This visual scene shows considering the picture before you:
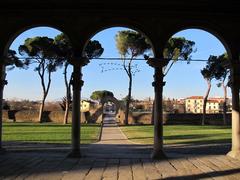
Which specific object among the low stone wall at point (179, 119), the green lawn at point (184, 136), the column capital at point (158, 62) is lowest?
the green lawn at point (184, 136)

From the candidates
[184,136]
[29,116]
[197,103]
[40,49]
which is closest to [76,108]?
[184,136]

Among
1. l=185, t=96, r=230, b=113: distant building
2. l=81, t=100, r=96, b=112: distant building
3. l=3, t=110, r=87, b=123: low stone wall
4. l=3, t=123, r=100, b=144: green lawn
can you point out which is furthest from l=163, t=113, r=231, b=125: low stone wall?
l=185, t=96, r=230, b=113: distant building

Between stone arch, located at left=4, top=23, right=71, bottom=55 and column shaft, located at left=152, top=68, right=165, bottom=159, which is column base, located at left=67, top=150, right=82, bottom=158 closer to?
column shaft, located at left=152, top=68, right=165, bottom=159

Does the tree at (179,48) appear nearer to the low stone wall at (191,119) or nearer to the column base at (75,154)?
the low stone wall at (191,119)

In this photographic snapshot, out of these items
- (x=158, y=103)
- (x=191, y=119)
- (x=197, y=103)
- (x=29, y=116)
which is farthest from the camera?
(x=197, y=103)

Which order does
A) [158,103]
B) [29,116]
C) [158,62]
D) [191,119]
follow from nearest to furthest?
1. [158,62]
2. [158,103]
3. [191,119]
4. [29,116]

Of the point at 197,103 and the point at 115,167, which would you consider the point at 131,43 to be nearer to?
the point at 115,167

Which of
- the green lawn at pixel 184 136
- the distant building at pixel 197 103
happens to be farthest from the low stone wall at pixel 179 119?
the distant building at pixel 197 103

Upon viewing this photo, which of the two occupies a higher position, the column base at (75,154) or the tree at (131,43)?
the tree at (131,43)

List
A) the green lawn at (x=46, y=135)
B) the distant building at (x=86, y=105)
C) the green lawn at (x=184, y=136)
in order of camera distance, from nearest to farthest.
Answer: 1. the green lawn at (x=184, y=136)
2. the green lawn at (x=46, y=135)
3. the distant building at (x=86, y=105)

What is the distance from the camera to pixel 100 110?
51.7 meters

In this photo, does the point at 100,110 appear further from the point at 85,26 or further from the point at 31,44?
the point at 85,26

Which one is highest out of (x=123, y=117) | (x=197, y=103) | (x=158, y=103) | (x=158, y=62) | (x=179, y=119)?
(x=197, y=103)

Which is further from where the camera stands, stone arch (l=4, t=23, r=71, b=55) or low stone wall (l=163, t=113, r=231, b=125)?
low stone wall (l=163, t=113, r=231, b=125)
